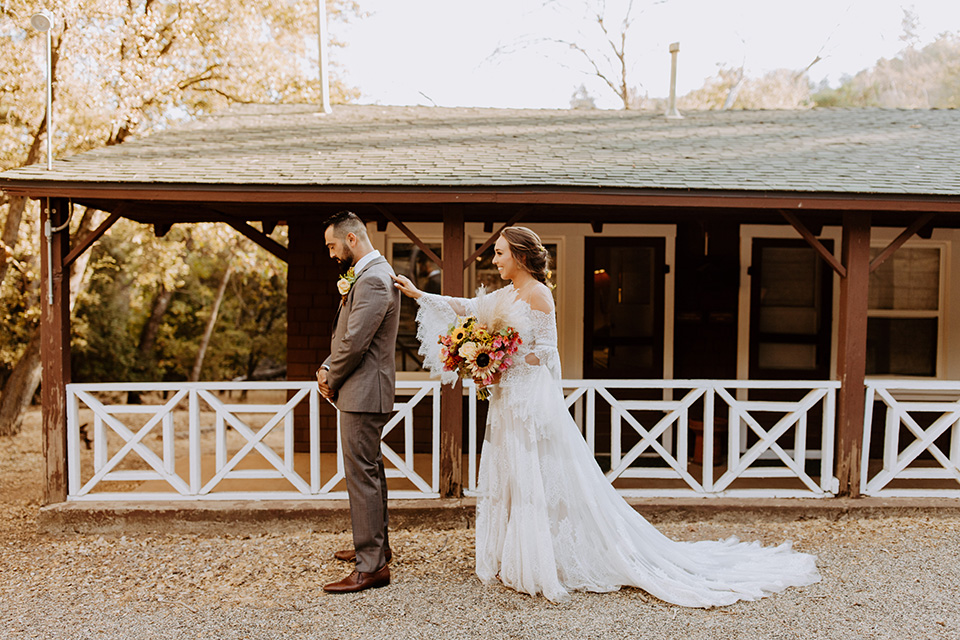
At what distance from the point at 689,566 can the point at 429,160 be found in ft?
12.3

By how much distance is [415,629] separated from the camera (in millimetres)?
3727

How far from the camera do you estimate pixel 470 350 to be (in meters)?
3.93

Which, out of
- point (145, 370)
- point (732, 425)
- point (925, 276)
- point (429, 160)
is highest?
point (429, 160)

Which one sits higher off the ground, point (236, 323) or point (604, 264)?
point (604, 264)

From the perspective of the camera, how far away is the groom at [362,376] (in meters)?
3.97

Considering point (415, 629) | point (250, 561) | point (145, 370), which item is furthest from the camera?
point (145, 370)

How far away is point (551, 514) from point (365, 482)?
110 centimetres

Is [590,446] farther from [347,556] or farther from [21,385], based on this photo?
[21,385]

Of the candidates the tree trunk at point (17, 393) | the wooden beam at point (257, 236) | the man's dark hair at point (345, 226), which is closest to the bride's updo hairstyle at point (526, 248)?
the man's dark hair at point (345, 226)

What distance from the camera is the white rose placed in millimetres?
3934

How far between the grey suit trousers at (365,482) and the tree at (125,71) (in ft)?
25.0

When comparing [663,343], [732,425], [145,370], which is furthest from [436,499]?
[145,370]

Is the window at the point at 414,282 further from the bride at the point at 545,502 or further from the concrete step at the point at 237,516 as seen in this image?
the bride at the point at 545,502

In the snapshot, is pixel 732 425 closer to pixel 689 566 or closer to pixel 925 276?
pixel 689 566
